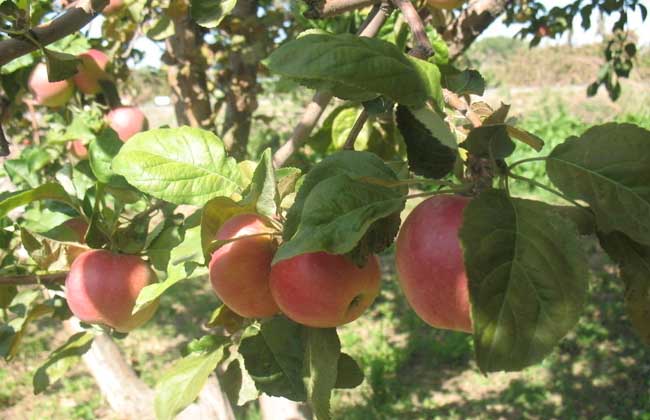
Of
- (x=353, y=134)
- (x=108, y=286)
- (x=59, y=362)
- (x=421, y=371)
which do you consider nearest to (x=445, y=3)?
(x=353, y=134)

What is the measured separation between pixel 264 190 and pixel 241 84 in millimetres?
1556

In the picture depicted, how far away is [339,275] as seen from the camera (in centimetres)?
69

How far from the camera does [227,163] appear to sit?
0.88 m

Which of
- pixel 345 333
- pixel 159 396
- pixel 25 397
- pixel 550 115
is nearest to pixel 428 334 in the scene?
pixel 345 333

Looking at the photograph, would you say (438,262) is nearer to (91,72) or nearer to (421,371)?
(91,72)

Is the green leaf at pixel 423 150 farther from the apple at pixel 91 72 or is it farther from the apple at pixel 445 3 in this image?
the apple at pixel 91 72

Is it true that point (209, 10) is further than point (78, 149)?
No

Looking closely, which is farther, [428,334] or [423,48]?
[428,334]

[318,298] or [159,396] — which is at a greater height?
[318,298]

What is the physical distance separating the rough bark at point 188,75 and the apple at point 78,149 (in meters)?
0.35

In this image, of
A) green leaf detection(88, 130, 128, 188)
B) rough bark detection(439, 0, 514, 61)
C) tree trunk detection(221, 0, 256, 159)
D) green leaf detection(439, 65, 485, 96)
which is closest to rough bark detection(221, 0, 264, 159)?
tree trunk detection(221, 0, 256, 159)

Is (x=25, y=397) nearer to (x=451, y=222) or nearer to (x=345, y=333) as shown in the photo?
(x=345, y=333)

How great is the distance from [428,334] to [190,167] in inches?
132

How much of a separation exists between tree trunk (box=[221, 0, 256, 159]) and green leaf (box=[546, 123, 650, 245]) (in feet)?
5.19
